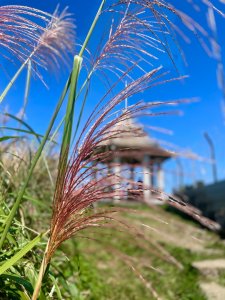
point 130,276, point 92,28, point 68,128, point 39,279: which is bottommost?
point 130,276

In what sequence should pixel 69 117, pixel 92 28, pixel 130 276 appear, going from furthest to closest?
1. pixel 130 276
2. pixel 92 28
3. pixel 69 117

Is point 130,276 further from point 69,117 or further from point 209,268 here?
point 69,117

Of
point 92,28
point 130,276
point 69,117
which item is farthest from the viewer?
point 130,276

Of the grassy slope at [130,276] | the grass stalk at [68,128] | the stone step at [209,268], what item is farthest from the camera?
the stone step at [209,268]

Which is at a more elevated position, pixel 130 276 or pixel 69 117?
pixel 69 117

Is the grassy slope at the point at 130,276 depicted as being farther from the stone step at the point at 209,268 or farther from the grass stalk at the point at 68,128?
the grass stalk at the point at 68,128

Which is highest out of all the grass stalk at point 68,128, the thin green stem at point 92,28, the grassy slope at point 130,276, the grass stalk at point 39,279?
the thin green stem at point 92,28

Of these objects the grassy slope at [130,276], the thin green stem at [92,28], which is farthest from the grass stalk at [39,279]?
the grassy slope at [130,276]

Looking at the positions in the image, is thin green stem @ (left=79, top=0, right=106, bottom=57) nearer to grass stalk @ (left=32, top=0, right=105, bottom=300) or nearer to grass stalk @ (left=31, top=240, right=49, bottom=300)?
grass stalk @ (left=32, top=0, right=105, bottom=300)

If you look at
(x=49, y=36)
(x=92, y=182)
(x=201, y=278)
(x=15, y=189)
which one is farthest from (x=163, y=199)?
(x=201, y=278)

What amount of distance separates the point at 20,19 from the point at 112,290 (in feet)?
8.50

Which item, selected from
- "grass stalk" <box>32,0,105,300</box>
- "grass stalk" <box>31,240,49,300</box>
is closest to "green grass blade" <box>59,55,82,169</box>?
"grass stalk" <box>32,0,105,300</box>

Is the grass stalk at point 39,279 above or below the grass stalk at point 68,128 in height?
below

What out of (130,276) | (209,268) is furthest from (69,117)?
(209,268)
